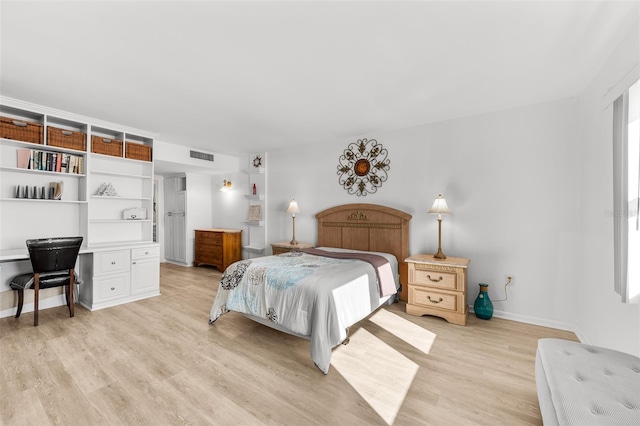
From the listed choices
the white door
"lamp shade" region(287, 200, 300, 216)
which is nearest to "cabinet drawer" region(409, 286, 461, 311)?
"lamp shade" region(287, 200, 300, 216)

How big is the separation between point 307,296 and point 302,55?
197 centimetres

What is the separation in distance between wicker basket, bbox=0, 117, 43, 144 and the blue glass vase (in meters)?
5.54

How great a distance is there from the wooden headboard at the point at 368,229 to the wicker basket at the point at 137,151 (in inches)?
113

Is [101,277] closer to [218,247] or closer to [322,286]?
[218,247]

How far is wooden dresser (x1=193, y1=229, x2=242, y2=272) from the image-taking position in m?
5.64

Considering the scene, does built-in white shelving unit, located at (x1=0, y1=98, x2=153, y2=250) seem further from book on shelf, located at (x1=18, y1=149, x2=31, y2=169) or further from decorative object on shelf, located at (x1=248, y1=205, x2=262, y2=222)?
decorative object on shelf, located at (x1=248, y1=205, x2=262, y2=222)

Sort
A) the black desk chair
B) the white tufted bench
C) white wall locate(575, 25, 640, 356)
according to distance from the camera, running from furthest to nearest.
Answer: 1. the black desk chair
2. white wall locate(575, 25, 640, 356)
3. the white tufted bench

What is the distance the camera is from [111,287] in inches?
142

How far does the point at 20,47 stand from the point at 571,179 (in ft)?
16.7

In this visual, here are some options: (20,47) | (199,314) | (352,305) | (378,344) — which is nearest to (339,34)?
(352,305)

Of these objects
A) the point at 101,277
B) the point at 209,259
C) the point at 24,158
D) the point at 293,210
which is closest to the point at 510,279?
the point at 293,210

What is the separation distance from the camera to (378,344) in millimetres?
2598

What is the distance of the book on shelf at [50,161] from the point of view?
323 centimetres

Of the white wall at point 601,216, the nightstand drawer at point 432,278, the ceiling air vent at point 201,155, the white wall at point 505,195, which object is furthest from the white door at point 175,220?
the white wall at point 601,216
